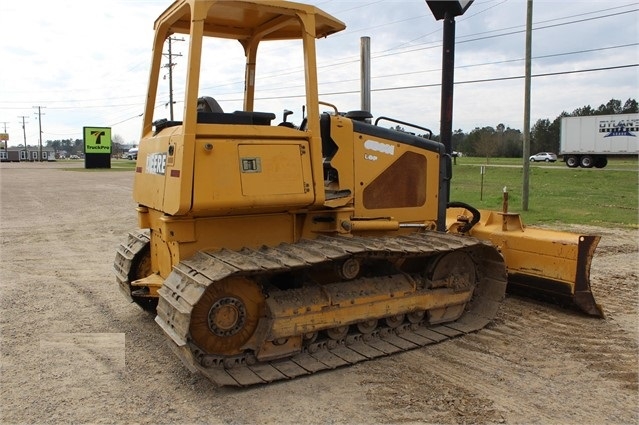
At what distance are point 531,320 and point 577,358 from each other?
3.54ft

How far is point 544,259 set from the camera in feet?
20.8

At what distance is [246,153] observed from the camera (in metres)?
4.55

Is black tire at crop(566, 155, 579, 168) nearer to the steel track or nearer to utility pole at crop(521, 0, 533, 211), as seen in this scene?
utility pole at crop(521, 0, 533, 211)

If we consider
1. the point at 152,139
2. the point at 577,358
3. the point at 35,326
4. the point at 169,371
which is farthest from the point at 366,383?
the point at 35,326

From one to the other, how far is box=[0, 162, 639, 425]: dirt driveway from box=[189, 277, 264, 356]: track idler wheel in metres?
0.35

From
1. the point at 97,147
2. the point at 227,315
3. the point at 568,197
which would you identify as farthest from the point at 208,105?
Result: the point at 97,147

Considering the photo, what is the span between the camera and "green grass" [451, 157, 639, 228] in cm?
1408

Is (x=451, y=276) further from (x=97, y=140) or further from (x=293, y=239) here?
(x=97, y=140)

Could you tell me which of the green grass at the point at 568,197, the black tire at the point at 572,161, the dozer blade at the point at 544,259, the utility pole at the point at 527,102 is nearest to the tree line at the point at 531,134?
the black tire at the point at 572,161

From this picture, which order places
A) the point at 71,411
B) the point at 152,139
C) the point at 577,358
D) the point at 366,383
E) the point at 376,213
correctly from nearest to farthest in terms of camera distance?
the point at 71,411
the point at 366,383
the point at 577,358
the point at 152,139
the point at 376,213

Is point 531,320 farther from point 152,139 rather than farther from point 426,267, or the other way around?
point 152,139

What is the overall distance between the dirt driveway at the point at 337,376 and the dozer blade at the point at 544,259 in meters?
0.16

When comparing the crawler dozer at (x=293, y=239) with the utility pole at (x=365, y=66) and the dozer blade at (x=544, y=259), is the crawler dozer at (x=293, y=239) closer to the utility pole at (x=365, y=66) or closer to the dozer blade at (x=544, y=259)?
the dozer blade at (x=544, y=259)

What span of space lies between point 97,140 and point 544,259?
48283mm
